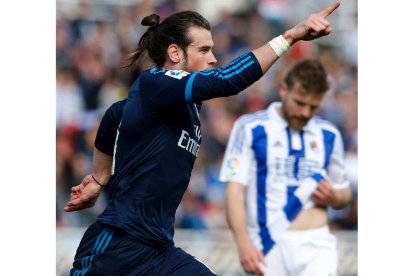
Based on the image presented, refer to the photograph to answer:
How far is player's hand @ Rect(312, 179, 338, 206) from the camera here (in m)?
7.53

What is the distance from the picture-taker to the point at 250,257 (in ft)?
24.0

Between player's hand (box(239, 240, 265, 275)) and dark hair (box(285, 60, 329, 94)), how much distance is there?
1362 millimetres

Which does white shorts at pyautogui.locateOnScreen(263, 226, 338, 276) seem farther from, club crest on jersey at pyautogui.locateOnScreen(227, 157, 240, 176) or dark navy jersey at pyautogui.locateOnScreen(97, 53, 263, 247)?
dark navy jersey at pyautogui.locateOnScreen(97, 53, 263, 247)

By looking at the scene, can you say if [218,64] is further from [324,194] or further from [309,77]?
[324,194]

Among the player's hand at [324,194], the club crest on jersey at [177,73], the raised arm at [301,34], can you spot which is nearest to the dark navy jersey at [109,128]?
the club crest on jersey at [177,73]

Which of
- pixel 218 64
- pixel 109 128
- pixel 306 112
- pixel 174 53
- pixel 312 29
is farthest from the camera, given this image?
pixel 218 64

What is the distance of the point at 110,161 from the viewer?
17.5 ft

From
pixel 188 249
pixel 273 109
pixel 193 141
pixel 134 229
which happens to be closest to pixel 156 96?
pixel 193 141

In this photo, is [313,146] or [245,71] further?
[313,146]

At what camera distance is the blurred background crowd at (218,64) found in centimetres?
1074

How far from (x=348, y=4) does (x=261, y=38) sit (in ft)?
3.83

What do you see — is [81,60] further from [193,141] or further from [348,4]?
[193,141]

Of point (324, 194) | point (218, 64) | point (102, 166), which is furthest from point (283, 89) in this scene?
point (218, 64)

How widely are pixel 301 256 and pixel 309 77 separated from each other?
1.48 meters
